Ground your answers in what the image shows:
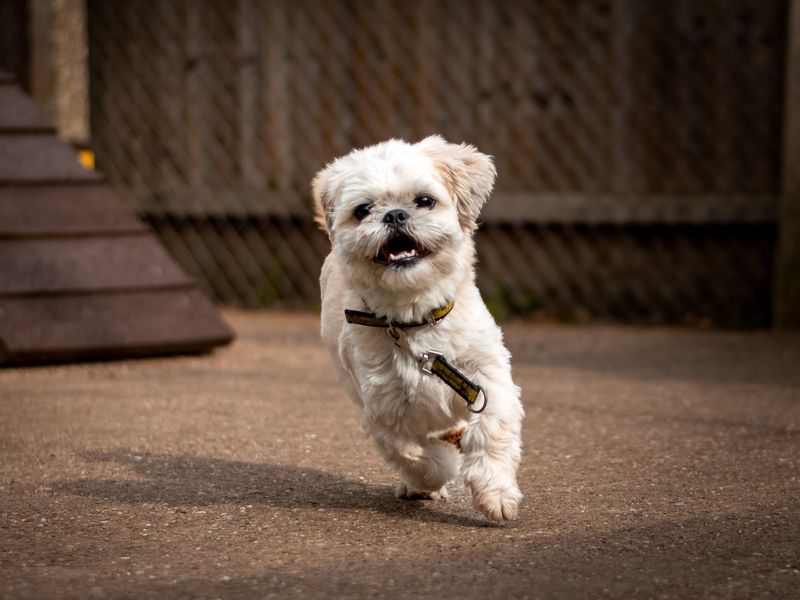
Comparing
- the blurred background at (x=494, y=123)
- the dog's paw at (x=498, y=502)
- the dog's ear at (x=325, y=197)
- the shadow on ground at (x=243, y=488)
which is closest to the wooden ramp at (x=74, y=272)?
the shadow on ground at (x=243, y=488)

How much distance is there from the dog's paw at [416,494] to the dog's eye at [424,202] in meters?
0.94

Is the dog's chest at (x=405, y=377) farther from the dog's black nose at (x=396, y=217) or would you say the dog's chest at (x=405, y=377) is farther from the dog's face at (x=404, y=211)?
the dog's black nose at (x=396, y=217)

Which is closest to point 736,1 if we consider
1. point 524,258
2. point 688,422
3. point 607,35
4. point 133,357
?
point 607,35

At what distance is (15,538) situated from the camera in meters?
3.62

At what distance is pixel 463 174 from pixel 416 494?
1076 millimetres

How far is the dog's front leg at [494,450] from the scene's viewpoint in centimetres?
367

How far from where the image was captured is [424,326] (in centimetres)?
389

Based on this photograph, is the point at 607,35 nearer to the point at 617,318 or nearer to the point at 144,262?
the point at 617,318

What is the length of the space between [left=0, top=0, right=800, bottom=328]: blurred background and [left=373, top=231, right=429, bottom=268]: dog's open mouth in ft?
15.7

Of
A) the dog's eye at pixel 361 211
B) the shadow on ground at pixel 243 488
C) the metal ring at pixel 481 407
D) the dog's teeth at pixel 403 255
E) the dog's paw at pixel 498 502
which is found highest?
the dog's eye at pixel 361 211

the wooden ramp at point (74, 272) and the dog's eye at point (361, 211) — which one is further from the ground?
the dog's eye at point (361, 211)

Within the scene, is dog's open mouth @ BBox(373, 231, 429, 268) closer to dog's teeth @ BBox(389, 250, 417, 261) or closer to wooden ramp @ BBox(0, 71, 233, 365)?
dog's teeth @ BBox(389, 250, 417, 261)

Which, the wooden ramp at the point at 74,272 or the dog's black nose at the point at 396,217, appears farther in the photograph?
the wooden ramp at the point at 74,272

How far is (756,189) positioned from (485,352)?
4.86m
